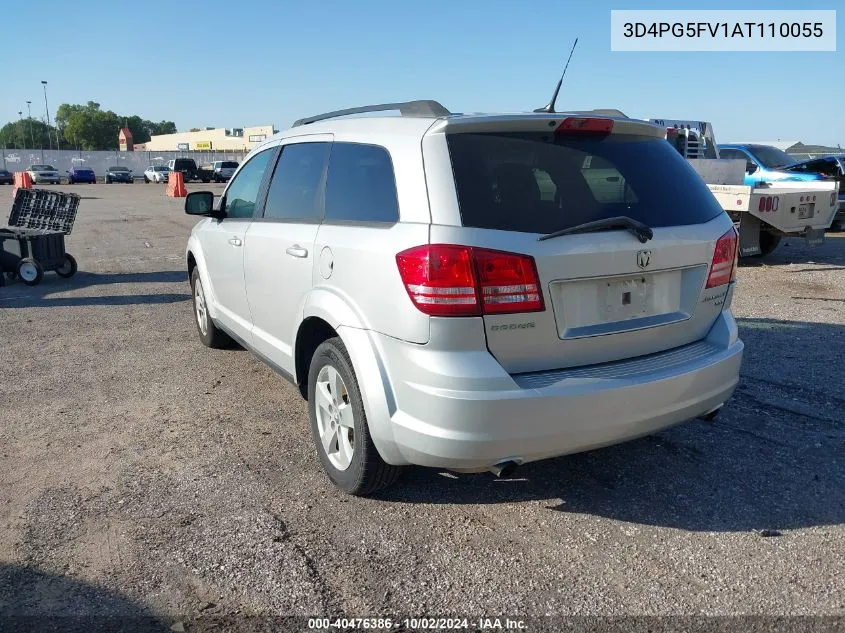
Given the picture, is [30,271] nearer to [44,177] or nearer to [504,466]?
[504,466]

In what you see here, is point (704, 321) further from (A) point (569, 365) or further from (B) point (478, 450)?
(B) point (478, 450)

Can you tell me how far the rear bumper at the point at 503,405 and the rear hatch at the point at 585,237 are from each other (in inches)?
4.2

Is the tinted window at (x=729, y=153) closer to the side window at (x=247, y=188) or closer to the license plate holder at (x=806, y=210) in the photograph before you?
the license plate holder at (x=806, y=210)

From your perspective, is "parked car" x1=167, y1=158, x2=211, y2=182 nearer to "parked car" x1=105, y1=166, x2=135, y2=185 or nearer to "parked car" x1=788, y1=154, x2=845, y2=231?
"parked car" x1=105, y1=166, x2=135, y2=185

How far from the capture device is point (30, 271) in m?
9.73

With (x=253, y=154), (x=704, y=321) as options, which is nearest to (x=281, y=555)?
(x=704, y=321)

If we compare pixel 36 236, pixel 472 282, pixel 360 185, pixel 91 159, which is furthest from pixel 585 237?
pixel 91 159

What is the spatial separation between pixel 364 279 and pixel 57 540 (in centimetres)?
182

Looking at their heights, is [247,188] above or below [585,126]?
below

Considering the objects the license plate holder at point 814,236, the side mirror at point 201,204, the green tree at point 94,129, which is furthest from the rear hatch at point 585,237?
the green tree at point 94,129

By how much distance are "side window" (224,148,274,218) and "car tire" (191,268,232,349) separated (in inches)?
37.9

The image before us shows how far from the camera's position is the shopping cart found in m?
9.72

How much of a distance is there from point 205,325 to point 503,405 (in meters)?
4.04

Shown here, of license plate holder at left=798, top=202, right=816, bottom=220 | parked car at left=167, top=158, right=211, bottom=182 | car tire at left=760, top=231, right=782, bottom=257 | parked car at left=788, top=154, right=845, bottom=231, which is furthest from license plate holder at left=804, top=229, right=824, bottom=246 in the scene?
parked car at left=167, top=158, right=211, bottom=182
